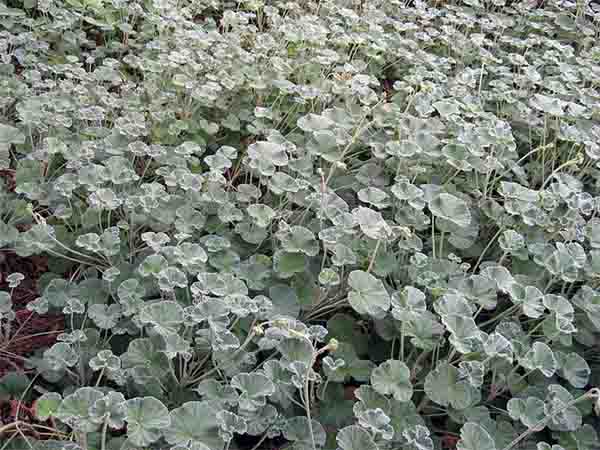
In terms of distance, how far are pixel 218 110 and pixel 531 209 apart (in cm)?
139

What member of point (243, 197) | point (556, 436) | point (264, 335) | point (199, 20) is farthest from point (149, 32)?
point (556, 436)

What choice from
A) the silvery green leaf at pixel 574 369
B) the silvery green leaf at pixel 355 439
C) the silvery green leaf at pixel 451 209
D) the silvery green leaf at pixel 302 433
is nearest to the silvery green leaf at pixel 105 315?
the silvery green leaf at pixel 302 433

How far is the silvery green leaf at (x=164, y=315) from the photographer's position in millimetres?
1701

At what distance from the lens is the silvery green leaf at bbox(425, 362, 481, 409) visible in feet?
5.71

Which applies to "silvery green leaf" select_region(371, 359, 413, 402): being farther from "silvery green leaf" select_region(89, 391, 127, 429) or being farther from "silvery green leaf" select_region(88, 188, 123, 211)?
"silvery green leaf" select_region(88, 188, 123, 211)

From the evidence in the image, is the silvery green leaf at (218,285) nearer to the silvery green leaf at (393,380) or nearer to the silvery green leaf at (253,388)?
the silvery green leaf at (253,388)

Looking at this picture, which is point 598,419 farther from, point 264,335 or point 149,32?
point 149,32

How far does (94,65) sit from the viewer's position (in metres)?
3.24

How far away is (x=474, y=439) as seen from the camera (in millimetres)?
1630

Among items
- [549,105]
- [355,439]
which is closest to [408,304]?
[355,439]

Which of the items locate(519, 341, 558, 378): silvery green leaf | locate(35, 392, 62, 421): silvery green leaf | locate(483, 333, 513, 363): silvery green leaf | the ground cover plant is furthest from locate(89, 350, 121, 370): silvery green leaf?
locate(519, 341, 558, 378): silvery green leaf

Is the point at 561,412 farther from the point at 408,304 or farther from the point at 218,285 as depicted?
the point at 218,285

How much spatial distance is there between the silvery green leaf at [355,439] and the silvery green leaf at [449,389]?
271 mm

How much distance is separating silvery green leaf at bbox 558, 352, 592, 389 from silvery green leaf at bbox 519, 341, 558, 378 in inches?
5.1
